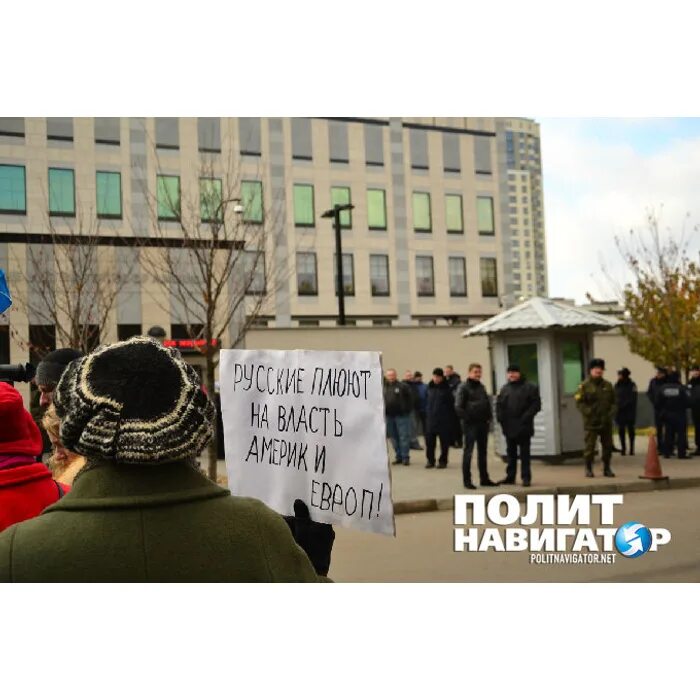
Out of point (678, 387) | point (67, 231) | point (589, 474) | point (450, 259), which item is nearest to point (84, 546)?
point (589, 474)

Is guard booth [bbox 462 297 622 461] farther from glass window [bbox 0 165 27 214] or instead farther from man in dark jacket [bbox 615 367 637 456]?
glass window [bbox 0 165 27 214]

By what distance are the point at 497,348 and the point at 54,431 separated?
12.8m

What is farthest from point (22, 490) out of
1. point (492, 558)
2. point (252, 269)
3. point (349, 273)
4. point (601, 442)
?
point (349, 273)

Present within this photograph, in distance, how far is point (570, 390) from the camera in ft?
52.3

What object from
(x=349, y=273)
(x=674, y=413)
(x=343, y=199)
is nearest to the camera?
(x=674, y=413)

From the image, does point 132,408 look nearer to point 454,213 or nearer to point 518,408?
point 518,408

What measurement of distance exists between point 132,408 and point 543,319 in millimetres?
14277

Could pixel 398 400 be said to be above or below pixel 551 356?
below

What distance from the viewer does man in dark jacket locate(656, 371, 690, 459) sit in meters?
16.8

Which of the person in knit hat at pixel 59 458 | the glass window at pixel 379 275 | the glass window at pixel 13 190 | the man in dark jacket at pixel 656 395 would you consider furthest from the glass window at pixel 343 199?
the person in knit hat at pixel 59 458

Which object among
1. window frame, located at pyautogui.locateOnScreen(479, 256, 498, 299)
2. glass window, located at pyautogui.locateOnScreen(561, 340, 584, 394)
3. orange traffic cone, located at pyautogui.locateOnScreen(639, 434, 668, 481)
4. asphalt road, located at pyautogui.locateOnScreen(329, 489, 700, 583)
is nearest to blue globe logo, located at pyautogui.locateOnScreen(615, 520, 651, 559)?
asphalt road, located at pyautogui.locateOnScreen(329, 489, 700, 583)

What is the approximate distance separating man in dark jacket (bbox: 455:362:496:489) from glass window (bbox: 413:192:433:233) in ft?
115

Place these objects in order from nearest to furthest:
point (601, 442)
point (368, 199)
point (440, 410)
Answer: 1. point (601, 442)
2. point (440, 410)
3. point (368, 199)
